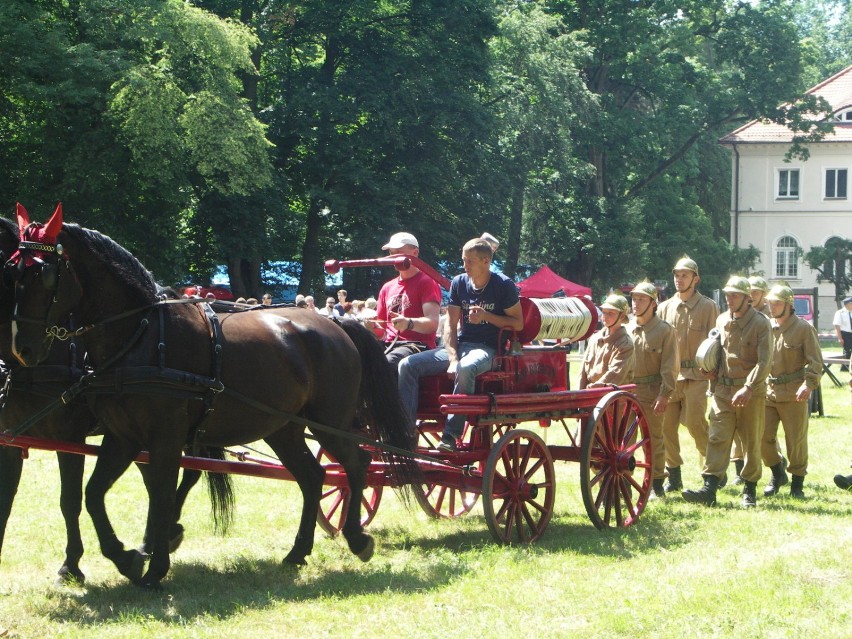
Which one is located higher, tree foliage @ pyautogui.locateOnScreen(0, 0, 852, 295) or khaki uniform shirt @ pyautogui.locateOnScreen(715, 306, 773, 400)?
tree foliage @ pyautogui.locateOnScreen(0, 0, 852, 295)

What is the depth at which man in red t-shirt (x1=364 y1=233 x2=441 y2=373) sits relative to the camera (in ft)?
26.5

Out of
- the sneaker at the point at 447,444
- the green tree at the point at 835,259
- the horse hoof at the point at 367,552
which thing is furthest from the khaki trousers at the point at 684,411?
the green tree at the point at 835,259

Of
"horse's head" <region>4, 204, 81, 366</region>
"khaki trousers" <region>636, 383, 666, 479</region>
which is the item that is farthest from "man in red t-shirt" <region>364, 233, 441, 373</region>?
"horse's head" <region>4, 204, 81, 366</region>

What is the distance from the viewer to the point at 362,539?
24.0ft

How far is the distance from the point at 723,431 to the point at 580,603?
3.97 metres

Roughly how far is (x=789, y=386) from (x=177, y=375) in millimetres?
6155

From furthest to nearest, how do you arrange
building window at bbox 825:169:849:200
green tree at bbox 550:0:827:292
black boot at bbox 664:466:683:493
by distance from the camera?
building window at bbox 825:169:849:200 < green tree at bbox 550:0:827:292 < black boot at bbox 664:466:683:493

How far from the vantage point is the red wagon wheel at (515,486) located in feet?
24.9

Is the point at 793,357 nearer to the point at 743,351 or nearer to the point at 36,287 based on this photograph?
the point at 743,351

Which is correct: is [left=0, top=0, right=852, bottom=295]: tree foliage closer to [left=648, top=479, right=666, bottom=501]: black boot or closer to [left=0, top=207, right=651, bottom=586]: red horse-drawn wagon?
[left=648, top=479, right=666, bottom=501]: black boot

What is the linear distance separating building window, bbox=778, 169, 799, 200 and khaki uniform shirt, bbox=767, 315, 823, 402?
159ft

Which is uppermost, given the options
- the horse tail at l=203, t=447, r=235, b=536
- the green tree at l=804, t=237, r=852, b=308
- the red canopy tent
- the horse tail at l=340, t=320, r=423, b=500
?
the green tree at l=804, t=237, r=852, b=308

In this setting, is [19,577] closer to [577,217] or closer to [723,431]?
[723,431]

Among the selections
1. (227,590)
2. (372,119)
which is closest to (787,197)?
(372,119)
